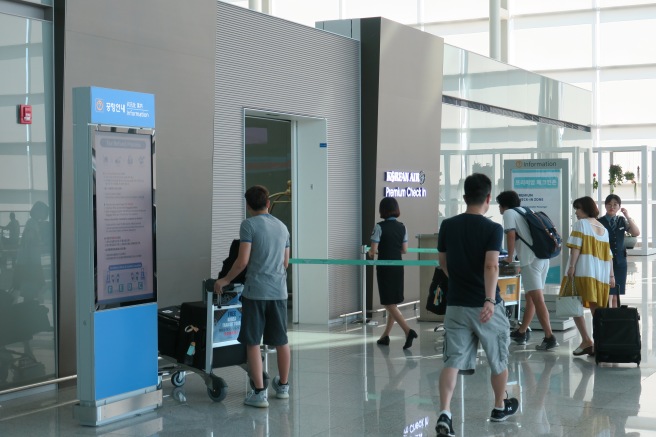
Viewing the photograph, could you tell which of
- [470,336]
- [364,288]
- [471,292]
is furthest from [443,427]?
[364,288]

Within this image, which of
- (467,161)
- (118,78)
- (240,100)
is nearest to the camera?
(118,78)

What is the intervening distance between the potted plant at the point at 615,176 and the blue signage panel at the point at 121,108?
19935 millimetres

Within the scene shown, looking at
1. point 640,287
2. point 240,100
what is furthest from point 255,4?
point 240,100

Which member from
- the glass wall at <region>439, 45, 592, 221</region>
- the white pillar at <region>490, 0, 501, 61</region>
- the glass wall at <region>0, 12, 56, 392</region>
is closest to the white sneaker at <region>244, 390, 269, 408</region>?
the glass wall at <region>0, 12, 56, 392</region>

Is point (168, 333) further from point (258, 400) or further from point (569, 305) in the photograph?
point (569, 305)

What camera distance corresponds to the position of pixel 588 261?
853cm

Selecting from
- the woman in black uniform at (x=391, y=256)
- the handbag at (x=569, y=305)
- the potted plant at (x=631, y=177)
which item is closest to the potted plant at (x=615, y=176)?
the potted plant at (x=631, y=177)

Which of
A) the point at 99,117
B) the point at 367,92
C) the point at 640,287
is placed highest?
the point at 367,92

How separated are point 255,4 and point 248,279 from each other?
18813 mm

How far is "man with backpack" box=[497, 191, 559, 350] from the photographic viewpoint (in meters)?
8.89

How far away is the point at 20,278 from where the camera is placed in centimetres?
716

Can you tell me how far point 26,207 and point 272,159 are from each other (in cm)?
470

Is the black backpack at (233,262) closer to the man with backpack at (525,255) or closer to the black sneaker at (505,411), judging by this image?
the black sneaker at (505,411)

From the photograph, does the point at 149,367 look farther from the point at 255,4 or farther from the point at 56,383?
the point at 255,4
